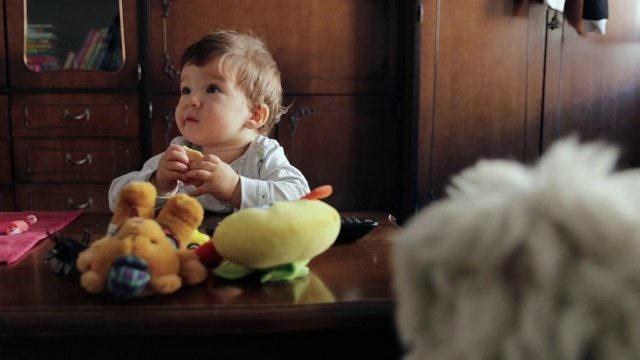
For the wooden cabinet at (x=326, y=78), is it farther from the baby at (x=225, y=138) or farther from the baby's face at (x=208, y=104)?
the baby's face at (x=208, y=104)

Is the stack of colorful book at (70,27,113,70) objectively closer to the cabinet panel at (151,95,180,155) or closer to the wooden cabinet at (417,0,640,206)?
the cabinet panel at (151,95,180,155)

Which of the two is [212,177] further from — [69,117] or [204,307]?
[69,117]

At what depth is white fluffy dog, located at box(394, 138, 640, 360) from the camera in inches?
9.9

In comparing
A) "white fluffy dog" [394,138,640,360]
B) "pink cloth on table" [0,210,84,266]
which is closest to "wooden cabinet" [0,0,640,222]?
"pink cloth on table" [0,210,84,266]

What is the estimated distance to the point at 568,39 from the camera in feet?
6.83

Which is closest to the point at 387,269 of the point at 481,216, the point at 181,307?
the point at 181,307

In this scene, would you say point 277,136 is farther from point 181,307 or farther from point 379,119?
point 181,307

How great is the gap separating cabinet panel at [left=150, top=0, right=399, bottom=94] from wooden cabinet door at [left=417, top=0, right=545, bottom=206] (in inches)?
6.1

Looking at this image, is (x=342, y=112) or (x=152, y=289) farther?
(x=342, y=112)

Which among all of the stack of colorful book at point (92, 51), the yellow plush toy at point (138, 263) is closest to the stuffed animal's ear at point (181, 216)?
the yellow plush toy at point (138, 263)

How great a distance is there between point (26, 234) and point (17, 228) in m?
0.03

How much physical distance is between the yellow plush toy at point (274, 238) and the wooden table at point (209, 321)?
23 millimetres

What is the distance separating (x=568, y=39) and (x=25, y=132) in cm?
189

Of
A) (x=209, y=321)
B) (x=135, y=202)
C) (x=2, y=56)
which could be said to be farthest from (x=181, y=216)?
(x=2, y=56)
